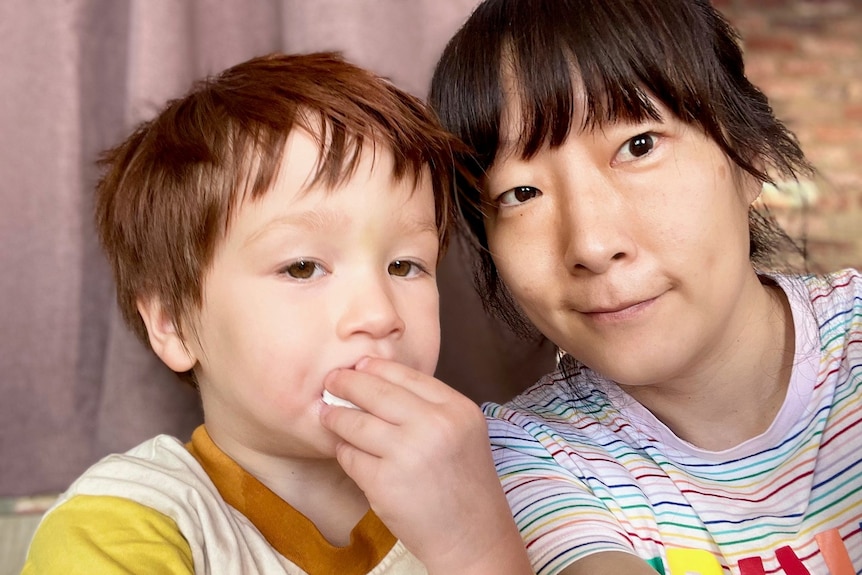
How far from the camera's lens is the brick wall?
442 centimetres

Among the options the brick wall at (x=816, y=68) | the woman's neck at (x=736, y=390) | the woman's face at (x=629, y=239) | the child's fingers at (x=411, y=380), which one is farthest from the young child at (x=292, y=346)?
the brick wall at (x=816, y=68)

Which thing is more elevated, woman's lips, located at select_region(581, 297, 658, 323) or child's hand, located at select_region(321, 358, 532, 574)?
woman's lips, located at select_region(581, 297, 658, 323)

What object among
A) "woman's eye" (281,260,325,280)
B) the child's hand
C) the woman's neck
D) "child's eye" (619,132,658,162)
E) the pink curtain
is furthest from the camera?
the pink curtain

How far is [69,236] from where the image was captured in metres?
1.23

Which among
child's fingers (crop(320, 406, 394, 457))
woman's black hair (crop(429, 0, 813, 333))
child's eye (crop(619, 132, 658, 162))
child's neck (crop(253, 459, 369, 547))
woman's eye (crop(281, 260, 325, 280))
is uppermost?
woman's black hair (crop(429, 0, 813, 333))

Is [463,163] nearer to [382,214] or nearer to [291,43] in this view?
[382,214]

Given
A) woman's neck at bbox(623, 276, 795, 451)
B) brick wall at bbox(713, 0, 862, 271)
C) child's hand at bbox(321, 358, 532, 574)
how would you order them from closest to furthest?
child's hand at bbox(321, 358, 532, 574) < woman's neck at bbox(623, 276, 795, 451) < brick wall at bbox(713, 0, 862, 271)

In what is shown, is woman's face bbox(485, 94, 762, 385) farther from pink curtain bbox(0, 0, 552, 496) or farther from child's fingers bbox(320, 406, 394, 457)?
pink curtain bbox(0, 0, 552, 496)

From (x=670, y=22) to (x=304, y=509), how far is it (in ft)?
2.28

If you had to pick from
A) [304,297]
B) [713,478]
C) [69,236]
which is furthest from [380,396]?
[69,236]

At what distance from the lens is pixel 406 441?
0.75 metres

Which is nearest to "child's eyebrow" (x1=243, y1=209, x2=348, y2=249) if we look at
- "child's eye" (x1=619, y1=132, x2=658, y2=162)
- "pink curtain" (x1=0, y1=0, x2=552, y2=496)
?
"child's eye" (x1=619, y1=132, x2=658, y2=162)

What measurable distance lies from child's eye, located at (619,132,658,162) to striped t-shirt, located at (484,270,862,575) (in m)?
0.34

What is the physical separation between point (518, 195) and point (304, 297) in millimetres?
314
